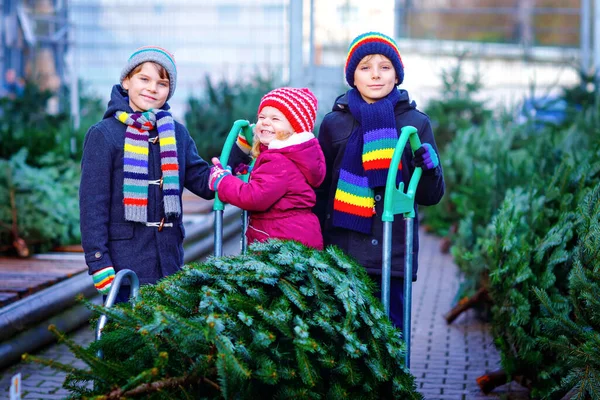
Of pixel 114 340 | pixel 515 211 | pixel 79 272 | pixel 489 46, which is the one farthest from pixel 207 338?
pixel 489 46

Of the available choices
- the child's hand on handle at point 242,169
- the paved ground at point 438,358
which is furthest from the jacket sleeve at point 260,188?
the paved ground at point 438,358

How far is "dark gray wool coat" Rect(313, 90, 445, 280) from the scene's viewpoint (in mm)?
4055

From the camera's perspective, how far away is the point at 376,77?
13.4ft

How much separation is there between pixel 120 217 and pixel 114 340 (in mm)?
1092

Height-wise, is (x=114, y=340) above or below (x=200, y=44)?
below

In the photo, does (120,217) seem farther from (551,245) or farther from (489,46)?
(489,46)

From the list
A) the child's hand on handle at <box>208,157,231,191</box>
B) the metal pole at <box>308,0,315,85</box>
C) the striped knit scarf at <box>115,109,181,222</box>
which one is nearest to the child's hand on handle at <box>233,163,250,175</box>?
the child's hand on handle at <box>208,157,231,191</box>

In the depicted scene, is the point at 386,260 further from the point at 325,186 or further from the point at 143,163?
the point at 143,163

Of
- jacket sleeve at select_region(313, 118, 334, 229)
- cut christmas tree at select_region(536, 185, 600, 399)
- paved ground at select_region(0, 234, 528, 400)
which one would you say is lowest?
paved ground at select_region(0, 234, 528, 400)

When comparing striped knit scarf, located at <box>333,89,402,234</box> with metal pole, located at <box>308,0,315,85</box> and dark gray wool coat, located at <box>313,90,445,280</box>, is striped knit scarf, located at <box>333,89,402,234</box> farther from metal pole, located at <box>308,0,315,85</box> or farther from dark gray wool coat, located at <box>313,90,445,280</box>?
metal pole, located at <box>308,0,315,85</box>

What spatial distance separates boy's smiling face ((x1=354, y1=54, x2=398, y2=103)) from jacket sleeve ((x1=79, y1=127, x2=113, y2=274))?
1.23m

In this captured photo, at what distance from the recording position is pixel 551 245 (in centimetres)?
474

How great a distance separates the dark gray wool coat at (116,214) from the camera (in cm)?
396

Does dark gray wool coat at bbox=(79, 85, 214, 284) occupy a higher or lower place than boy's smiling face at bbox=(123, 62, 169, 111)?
lower
